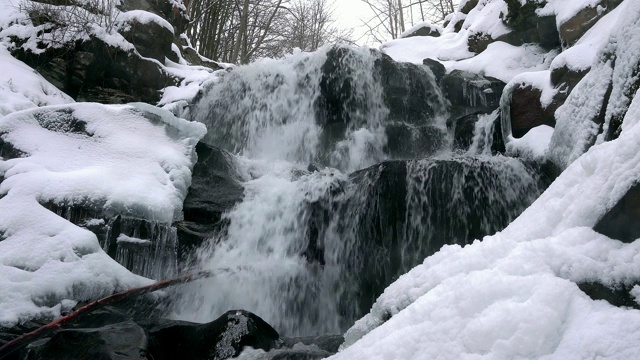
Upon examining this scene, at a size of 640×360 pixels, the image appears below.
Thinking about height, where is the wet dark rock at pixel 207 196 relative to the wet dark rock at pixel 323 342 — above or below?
above

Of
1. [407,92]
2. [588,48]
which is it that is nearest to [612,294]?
[588,48]

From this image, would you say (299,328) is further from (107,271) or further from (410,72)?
(410,72)

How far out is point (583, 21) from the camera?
7191 mm

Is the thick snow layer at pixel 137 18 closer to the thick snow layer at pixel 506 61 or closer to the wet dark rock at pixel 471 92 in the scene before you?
the wet dark rock at pixel 471 92

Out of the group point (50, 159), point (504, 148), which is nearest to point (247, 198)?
point (50, 159)

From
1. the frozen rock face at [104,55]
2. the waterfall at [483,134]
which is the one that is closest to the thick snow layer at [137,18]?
the frozen rock face at [104,55]

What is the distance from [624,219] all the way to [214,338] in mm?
2709

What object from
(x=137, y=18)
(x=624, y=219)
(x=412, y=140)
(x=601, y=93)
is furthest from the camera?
(x=137, y=18)

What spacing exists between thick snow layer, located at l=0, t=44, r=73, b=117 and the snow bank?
1407 millimetres

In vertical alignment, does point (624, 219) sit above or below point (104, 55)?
below

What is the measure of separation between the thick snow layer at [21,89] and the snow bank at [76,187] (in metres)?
1.41

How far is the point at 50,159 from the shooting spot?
202 inches

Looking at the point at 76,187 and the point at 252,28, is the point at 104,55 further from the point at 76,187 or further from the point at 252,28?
the point at 252,28

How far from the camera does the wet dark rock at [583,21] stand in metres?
6.80
